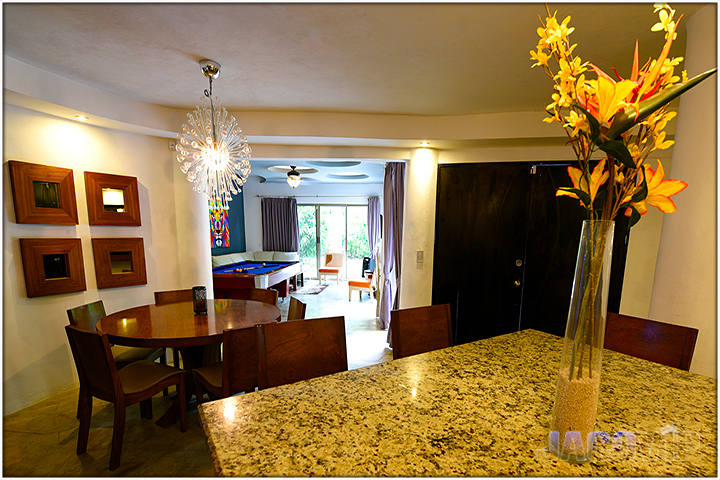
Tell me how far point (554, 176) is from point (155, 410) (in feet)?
13.7

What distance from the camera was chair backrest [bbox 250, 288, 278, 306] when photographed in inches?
112

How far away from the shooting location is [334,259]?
7551 mm

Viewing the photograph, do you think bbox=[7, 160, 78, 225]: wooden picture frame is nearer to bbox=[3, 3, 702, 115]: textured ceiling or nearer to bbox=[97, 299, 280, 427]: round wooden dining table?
bbox=[3, 3, 702, 115]: textured ceiling

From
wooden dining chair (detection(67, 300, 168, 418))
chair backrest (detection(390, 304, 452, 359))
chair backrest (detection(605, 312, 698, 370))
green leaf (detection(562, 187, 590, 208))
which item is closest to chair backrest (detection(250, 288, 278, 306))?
wooden dining chair (detection(67, 300, 168, 418))

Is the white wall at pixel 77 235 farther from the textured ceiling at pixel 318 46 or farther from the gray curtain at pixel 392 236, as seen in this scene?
the gray curtain at pixel 392 236

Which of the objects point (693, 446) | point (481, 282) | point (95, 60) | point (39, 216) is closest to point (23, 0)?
point (95, 60)

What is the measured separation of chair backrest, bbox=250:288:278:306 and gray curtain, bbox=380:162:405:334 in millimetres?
1773

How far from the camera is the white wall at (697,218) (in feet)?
4.29

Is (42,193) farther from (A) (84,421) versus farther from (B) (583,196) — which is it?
(B) (583,196)

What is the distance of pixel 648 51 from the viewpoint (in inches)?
74.6

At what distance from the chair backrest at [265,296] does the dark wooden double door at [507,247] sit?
1.82 m

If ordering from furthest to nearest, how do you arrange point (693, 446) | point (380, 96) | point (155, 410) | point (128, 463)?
point (380, 96)
point (155, 410)
point (128, 463)
point (693, 446)

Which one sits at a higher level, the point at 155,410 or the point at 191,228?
the point at 191,228

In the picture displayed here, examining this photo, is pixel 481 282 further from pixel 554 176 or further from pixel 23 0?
pixel 23 0
